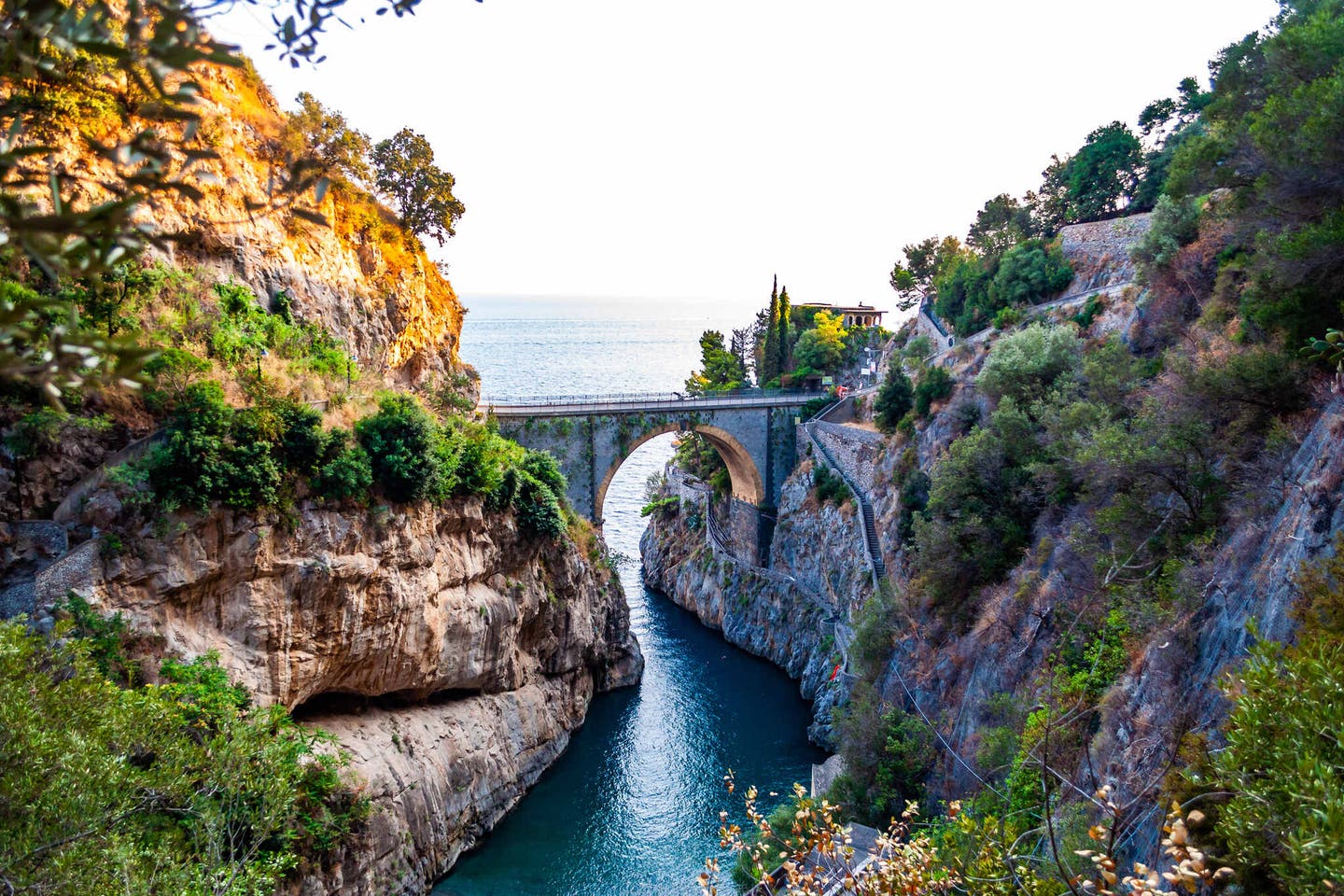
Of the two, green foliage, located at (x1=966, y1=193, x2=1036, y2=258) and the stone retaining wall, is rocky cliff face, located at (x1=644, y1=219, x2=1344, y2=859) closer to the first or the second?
the stone retaining wall

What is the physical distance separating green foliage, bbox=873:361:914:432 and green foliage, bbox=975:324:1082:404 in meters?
7.58

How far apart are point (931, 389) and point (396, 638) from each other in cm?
2314

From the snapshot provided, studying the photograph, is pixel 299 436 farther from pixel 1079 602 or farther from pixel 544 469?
pixel 1079 602

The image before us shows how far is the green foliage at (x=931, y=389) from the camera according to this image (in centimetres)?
3278

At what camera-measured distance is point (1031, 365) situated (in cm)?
2548

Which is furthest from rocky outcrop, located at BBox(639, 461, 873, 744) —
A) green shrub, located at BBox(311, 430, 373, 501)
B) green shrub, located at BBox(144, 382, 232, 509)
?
green shrub, located at BBox(144, 382, 232, 509)

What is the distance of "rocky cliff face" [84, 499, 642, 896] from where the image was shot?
16.5 metres

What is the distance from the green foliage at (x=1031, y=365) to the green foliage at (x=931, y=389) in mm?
5363

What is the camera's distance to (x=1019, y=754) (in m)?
13.5

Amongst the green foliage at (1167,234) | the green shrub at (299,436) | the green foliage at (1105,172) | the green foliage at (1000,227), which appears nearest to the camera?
the green shrub at (299,436)

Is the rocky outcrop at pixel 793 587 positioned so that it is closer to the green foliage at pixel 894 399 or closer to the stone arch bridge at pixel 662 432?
the stone arch bridge at pixel 662 432

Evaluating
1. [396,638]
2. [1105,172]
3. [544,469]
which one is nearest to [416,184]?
[544,469]

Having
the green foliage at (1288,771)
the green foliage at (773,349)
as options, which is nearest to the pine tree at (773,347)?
the green foliage at (773,349)

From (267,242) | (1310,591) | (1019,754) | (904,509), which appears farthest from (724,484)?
(1310,591)
